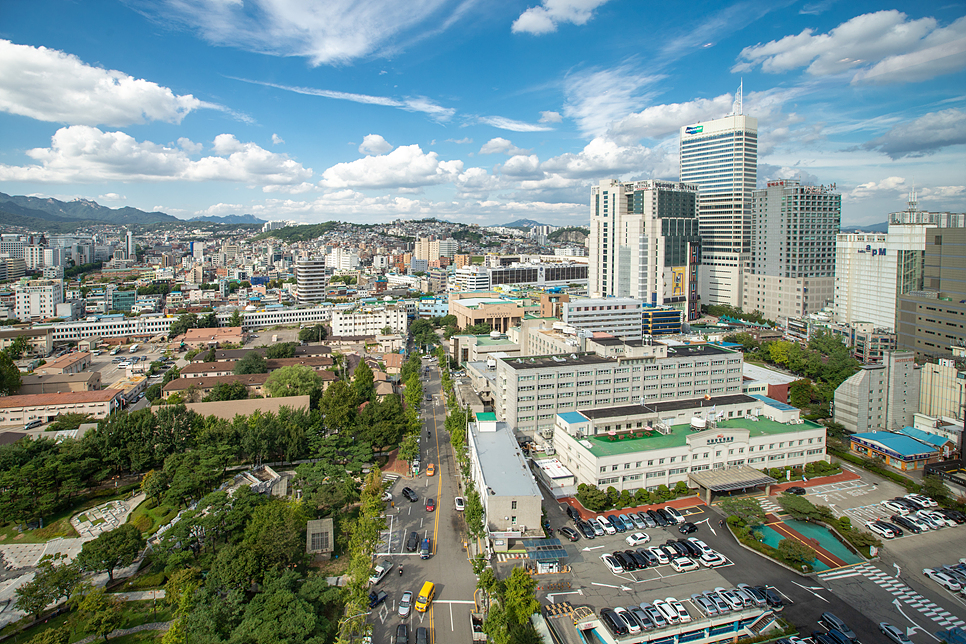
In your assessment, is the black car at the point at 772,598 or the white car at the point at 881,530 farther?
the white car at the point at 881,530

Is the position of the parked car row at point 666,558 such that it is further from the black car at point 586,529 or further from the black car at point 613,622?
the black car at point 613,622

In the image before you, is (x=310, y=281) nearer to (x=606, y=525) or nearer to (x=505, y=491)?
(x=505, y=491)

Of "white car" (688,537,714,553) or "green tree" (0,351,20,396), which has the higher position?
"green tree" (0,351,20,396)

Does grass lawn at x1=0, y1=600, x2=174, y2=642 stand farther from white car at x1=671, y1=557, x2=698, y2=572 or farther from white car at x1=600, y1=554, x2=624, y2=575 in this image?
white car at x1=671, y1=557, x2=698, y2=572

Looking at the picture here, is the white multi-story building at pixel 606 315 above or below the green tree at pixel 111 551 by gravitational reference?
above

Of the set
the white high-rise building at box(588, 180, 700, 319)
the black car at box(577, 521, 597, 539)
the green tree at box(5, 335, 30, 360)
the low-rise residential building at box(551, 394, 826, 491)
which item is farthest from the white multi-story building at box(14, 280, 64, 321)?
the black car at box(577, 521, 597, 539)

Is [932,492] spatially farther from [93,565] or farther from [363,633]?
[93,565]

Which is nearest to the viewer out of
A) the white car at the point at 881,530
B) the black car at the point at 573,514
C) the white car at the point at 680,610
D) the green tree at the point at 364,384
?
the white car at the point at 680,610

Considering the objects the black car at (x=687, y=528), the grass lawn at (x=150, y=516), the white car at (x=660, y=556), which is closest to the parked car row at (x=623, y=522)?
the black car at (x=687, y=528)
